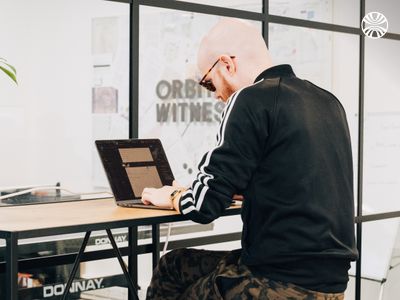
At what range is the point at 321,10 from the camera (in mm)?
3979

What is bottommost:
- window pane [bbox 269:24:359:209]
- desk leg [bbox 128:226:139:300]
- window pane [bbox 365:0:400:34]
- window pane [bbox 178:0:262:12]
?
desk leg [bbox 128:226:139:300]

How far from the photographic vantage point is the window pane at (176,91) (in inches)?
125

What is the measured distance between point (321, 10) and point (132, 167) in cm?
192

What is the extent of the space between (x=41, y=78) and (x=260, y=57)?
1.01 m

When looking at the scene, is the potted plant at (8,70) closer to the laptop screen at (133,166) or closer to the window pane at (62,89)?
the window pane at (62,89)

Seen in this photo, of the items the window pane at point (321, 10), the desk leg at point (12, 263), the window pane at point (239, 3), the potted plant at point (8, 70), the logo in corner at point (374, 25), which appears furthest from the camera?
the logo in corner at point (374, 25)

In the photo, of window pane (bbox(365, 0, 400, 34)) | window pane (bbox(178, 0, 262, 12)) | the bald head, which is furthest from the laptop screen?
window pane (bbox(365, 0, 400, 34))

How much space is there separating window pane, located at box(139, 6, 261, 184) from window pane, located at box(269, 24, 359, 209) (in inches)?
19.6

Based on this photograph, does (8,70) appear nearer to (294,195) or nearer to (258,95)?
(258,95)

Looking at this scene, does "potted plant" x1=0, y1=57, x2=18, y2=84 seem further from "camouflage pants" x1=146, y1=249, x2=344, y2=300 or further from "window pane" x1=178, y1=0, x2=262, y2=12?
"window pane" x1=178, y1=0, x2=262, y2=12

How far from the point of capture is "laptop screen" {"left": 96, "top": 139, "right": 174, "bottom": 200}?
7.90 ft

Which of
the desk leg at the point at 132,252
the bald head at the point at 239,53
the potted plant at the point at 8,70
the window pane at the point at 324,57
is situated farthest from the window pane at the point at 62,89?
the window pane at the point at 324,57

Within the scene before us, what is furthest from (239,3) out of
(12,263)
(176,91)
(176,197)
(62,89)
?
(12,263)

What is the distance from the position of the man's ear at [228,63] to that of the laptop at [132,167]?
1.57 feet
